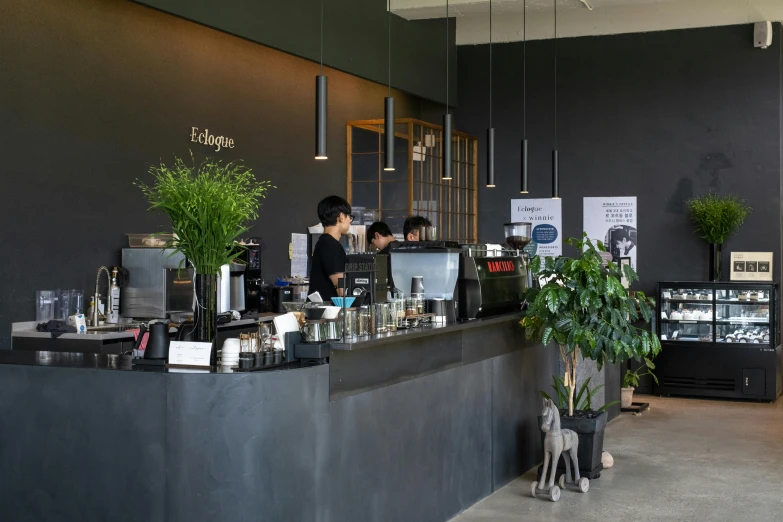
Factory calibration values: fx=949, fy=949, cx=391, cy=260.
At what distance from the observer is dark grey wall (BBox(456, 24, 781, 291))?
9586 millimetres

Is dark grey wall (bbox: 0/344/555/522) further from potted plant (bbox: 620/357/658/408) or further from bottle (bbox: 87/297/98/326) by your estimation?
potted plant (bbox: 620/357/658/408)

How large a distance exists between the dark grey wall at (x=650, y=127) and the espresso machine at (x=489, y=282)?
406 cm

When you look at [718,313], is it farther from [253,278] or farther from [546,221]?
[253,278]

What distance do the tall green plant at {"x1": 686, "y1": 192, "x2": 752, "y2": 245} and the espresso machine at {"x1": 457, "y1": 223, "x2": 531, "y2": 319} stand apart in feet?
12.2

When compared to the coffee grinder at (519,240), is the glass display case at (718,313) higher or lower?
lower

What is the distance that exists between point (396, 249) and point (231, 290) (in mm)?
2075

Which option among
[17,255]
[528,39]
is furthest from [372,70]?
[17,255]

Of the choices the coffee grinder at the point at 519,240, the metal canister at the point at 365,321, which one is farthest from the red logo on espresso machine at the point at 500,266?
the metal canister at the point at 365,321

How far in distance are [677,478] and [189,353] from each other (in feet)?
11.8

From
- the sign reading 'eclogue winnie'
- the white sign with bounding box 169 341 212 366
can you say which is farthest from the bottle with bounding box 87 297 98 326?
the white sign with bounding box 169 341 212 366

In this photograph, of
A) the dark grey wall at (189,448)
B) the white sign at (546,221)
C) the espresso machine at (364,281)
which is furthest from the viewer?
the white sign at (546,221)

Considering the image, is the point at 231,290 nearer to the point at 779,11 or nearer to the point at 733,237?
the point at 733,237

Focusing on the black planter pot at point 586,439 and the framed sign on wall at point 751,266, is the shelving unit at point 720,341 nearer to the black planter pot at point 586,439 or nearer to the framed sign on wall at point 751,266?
the framed sign on wall at point 751,266

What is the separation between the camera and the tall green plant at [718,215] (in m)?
9.33
